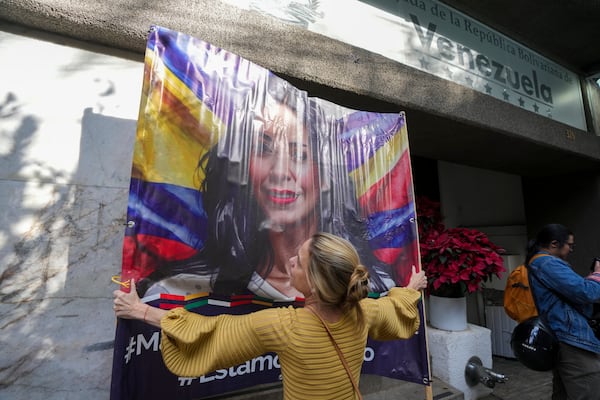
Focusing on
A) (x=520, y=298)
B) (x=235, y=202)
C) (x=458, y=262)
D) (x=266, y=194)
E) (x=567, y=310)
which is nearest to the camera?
(x=235, y=202)

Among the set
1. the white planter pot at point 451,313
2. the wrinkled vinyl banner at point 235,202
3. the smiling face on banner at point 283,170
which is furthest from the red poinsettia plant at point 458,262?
the smiling face on banner at point 283,170

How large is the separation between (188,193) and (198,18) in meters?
1.37

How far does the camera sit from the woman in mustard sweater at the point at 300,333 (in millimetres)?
1108

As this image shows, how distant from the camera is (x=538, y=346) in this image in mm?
2486

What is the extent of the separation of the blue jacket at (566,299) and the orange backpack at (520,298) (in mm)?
369

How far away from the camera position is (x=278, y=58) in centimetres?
228

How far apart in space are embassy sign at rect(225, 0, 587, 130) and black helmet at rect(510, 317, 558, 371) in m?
2.31

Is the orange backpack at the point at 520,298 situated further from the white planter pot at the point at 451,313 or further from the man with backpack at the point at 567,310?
the white planter pot at the point at 451,313

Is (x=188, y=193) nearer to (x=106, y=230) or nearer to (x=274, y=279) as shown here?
(x=274, y=279)

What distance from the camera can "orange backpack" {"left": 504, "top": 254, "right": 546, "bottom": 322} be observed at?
2912 mm

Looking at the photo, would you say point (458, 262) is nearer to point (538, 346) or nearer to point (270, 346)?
point (538, 346)

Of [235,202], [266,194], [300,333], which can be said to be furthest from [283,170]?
[300,333]

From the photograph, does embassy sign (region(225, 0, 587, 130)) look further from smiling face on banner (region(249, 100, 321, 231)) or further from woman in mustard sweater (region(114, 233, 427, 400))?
woman in mustard sweater (region(114, 233, 427, 400))

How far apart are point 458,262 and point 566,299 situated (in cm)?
94
